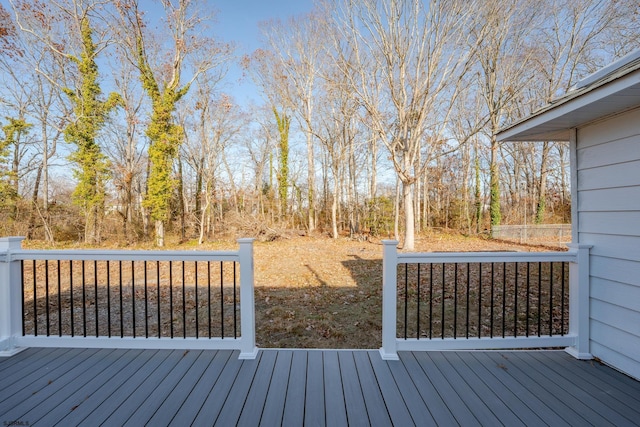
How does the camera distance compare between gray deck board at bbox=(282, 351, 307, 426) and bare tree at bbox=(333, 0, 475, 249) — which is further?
bare tree at bbox=(333, 0, 475, 249)

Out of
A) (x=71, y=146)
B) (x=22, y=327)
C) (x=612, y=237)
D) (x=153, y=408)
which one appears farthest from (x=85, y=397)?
(x=71, y=146)

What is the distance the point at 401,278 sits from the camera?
19.6 ft

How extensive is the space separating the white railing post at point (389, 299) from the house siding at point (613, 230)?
166 centimetres

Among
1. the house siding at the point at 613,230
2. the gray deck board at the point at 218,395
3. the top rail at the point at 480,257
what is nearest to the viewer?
the gray deck board at the point at 218,395

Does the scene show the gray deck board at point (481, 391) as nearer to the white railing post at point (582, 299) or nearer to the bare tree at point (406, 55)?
the white railing post at point (582, 299)

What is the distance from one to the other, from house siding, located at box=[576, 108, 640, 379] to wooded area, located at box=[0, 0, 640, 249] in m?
6.46

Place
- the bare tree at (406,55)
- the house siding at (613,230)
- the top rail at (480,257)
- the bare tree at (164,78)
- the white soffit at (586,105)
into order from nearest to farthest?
the white soffit at (586,105) < the house siding at (613,230) < the top rail at (480,257) < the bare tree at (406,55) < the bare tree at (164,78)

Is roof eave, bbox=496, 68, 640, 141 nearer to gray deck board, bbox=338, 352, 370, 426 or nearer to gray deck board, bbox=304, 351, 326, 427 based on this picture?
gray deck board, bbox=338, 352, 370, 426

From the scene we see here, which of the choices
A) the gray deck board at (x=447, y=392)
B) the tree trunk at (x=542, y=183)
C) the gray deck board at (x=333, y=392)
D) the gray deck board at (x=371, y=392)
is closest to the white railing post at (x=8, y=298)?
the gray deck board at (x=333, y=392)

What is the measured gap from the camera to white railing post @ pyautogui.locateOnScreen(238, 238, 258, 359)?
240cm

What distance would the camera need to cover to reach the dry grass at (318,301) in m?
3.55

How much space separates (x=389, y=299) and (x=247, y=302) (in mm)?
Answer: 1162

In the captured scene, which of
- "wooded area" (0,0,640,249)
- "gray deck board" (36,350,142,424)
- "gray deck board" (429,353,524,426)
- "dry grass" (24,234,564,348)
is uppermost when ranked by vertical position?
"wooded area" (0,0,640,249)

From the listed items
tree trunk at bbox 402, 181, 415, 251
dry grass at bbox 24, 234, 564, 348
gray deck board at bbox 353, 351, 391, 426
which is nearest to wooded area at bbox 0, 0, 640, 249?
tree trunk at bbox 402, 181, 415, 251
